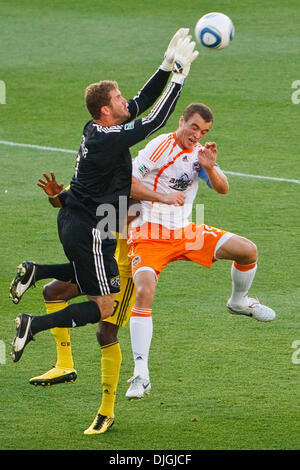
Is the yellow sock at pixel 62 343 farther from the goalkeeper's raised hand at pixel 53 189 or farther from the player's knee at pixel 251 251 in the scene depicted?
the player's knee at pixel 251 251

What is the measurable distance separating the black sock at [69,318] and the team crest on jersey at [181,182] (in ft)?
4.24

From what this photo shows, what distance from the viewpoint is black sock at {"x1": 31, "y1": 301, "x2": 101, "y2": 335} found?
7367 millimetres

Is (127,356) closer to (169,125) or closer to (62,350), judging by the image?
(62,350)

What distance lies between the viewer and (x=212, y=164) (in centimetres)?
779

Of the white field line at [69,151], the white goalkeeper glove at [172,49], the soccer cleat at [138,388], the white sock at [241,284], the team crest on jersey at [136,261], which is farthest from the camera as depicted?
the white field line at [69,151]

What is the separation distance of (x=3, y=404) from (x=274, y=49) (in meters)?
12.0

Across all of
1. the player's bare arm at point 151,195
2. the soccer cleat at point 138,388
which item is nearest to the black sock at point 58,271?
the player's bare arm at point 151,195

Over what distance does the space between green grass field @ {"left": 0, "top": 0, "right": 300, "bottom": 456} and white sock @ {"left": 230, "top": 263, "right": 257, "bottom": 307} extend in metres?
0.49

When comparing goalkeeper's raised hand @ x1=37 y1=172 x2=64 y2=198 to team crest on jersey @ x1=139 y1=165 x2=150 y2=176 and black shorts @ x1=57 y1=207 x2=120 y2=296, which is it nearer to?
black shorts @ x1=57 y1=207 x2=120 y2=296

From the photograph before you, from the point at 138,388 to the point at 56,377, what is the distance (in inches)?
32.1

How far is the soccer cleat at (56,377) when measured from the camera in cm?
776

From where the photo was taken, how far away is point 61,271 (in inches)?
299

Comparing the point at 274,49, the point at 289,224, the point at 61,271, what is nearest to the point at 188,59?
the point at 61,271

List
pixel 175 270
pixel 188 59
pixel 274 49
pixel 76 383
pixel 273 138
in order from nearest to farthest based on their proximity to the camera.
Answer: pixel 188 59 → pixel 76 383 → pixel 175 270 → pixel 273 138 → pixel 274 49
